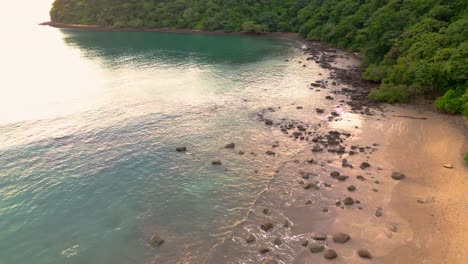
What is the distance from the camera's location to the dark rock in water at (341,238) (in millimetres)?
26703

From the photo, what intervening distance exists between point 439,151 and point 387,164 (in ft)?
25.1

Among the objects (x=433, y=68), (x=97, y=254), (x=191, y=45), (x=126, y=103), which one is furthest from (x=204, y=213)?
(x=191, y=45)

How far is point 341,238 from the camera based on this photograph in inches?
1054

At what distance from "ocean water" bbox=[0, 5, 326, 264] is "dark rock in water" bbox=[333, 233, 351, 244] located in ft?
28.3

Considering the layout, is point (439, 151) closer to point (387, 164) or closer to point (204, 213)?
point (387, 164)

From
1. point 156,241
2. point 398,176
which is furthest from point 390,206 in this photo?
point 156,241

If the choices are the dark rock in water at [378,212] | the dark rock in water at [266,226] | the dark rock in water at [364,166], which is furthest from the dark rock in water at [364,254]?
the dark rock in water at [364,166]

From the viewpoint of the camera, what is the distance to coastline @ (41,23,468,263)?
25.7 m

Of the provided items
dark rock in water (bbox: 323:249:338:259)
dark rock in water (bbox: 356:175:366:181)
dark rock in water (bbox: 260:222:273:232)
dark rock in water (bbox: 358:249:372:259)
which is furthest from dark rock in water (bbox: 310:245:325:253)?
dark rock in water (bbox: 356:175:366:181)

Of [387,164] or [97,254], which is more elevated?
[387,164]

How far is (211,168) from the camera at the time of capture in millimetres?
39438

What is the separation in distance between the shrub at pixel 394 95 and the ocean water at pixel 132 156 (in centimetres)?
1325

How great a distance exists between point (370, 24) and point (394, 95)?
154 ft

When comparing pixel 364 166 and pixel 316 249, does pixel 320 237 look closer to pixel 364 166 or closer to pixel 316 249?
pixel 316 249
